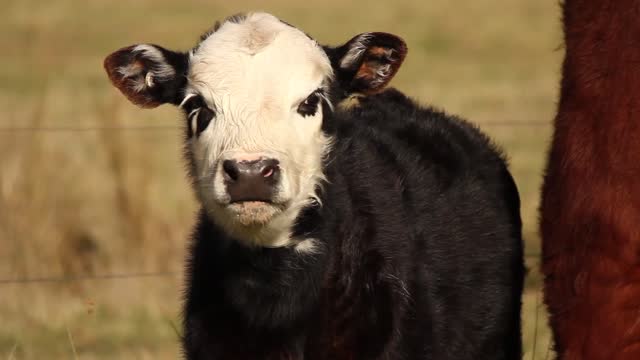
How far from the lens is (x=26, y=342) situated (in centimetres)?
830

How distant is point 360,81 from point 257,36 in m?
0.50

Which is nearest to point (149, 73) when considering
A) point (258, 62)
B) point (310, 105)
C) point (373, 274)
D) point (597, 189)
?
point (258, 62)

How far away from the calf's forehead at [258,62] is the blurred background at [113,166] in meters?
0.92

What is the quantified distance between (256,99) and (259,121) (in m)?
0.11

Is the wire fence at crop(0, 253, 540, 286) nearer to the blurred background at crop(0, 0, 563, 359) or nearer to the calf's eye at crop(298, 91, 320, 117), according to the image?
the blurred background at crop(0, 0, 563, 359)

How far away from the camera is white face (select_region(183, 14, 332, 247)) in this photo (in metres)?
5.60

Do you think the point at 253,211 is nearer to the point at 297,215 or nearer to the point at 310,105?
the point at 297,215

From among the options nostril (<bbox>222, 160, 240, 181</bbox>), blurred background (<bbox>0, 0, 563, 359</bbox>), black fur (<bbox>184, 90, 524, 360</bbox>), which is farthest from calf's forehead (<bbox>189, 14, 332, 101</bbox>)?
blurred background (<bbox>0, 0, 563, 359</bbox>)

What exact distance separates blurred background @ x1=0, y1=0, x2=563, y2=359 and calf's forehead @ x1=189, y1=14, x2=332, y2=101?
3.02 ft

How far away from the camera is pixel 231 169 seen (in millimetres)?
5496

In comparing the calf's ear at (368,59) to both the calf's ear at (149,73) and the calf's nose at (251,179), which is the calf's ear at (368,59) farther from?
the calf's nose at (251,179)

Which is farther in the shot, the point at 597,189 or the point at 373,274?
the point at 373,274

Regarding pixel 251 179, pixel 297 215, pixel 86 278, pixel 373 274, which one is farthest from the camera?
pixel 86 278

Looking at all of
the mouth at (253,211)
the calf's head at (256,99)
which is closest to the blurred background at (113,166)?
the calf's head at (256,99)
